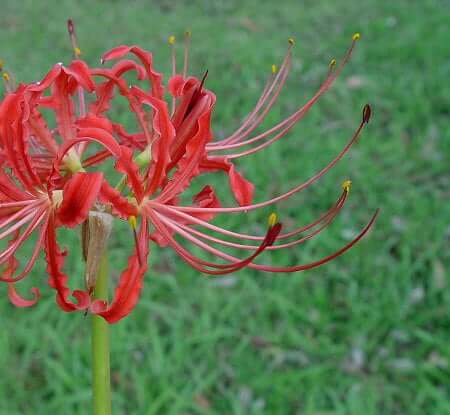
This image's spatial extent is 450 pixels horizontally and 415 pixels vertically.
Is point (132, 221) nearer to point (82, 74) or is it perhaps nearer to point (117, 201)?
point (117, 201)

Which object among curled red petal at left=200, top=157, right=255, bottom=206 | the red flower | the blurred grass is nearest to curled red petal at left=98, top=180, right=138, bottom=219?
the red flower

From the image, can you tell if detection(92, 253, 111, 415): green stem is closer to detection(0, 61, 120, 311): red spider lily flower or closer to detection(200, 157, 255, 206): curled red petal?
detection(0, 61, 120, 311): red spider lily flower

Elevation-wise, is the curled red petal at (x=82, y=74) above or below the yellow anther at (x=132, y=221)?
above

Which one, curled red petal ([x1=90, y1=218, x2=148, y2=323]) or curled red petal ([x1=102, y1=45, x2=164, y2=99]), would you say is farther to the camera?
curled red petal ([x1=102, y1=45, x2=164, y2=99])

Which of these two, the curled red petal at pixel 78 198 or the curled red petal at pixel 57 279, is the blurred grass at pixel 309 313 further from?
the curled red petal at pixel 78 198

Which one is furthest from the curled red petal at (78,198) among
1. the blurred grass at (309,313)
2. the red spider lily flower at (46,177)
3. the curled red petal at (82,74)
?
the blurred grass at (309,313)

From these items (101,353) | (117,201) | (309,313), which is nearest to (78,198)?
(117,201)
